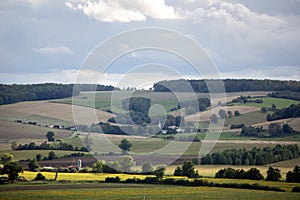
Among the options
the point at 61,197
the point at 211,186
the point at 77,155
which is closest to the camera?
the point at 61,197

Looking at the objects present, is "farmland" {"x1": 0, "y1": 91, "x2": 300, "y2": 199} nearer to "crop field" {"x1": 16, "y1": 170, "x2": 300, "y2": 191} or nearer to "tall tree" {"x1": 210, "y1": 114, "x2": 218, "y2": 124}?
"crop field" {"x1": 16, "y1": 170, "x2": 300, "y2": 191}

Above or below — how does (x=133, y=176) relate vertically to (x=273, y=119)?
below

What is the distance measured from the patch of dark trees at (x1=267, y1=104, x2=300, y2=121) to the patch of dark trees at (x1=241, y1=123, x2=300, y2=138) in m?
7.39

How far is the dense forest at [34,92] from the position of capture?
450ft

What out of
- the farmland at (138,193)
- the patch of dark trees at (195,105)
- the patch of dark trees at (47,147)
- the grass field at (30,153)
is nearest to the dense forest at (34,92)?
the patch of dark trees at (195,105)

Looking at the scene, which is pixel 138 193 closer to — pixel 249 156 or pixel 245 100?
pixel 249 156

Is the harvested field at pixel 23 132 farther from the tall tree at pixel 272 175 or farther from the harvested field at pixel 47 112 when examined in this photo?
the tall tree at pixel 272 175

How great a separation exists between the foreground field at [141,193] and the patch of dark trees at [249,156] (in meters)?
20.8

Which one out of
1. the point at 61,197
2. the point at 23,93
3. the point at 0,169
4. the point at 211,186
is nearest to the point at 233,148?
the point at 211,186

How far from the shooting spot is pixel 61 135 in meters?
98.2

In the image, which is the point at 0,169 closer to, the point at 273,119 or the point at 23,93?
the point at 273,119

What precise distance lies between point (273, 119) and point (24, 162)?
55.7m

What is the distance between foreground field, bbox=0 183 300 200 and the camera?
4350 centimetres

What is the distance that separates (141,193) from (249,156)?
2954 cm
